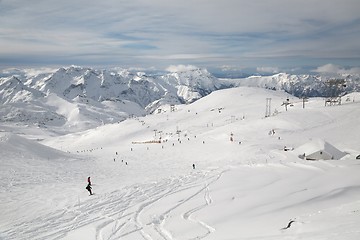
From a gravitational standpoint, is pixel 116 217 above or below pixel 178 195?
above

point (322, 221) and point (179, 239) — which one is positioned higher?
point (322, 221)

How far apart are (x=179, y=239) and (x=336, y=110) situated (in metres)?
95.0

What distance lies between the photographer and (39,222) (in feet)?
80.4

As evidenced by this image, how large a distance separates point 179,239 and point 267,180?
16.6 meters

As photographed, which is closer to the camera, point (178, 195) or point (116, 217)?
point (116, 217)

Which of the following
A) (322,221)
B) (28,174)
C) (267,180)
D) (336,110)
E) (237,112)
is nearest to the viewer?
(322,221)

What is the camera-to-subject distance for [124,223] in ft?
76.8

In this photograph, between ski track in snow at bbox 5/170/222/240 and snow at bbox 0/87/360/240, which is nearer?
snow at bbox 0/87/360/240

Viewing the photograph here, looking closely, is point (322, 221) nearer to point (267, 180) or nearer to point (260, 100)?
point (267, 180)

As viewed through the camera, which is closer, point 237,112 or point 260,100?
point 237,112

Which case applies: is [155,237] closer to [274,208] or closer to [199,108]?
[274,208]

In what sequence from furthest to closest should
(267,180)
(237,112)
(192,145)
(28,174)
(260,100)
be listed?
(260,100)
(237,112)
(192,145)
(28,174)
(267,180)

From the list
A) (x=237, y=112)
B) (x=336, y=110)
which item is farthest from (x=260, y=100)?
(x=336, y=110)

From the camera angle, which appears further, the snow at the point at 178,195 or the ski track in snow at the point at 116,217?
the ski track in snow at the point at 116,217
